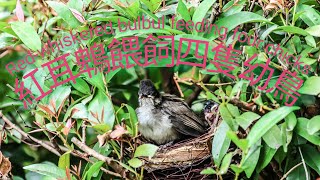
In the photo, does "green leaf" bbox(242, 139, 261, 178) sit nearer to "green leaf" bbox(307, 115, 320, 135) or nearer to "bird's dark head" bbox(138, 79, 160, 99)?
"green leaf" bbox(307, 115, 320, 135)

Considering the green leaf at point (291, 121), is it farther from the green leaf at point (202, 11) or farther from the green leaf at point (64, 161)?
the green leaf at point (64, 161)

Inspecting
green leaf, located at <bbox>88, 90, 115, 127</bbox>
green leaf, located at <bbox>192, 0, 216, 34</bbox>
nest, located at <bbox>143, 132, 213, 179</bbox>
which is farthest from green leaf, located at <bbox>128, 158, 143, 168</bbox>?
green leaf, located at <bbox>192, 0, 216, 34</bbox>

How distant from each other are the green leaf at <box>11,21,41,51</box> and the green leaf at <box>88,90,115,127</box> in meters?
0.19

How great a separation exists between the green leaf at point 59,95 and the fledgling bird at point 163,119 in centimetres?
34

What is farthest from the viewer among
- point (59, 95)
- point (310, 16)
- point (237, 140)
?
point (59, 95)

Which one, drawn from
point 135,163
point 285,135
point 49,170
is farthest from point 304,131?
point 49,170

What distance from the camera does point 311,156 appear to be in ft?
5.26

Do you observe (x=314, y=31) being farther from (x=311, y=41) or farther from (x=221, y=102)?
(x=221, y=102)

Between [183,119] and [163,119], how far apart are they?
0.22 feet

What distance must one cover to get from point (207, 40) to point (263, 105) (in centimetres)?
21

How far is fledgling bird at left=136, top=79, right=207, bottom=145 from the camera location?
205 centimetres

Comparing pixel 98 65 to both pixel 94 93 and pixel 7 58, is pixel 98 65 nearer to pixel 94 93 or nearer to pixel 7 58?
pixel 94 93

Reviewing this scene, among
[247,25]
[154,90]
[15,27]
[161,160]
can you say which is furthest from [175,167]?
[15,27]

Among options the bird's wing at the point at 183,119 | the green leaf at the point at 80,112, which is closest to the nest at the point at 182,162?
the bird's wing at the point at 183,119
